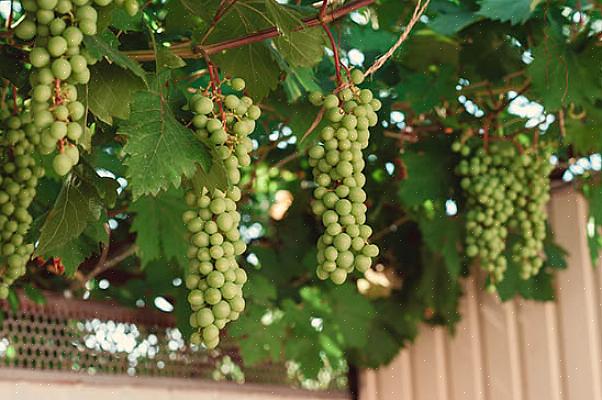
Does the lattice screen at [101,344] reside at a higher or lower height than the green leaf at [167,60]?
lower

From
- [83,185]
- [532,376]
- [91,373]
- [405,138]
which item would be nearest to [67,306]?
[91,373]

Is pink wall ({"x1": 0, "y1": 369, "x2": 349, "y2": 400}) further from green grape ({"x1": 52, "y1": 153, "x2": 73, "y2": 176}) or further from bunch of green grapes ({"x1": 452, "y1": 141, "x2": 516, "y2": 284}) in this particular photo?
green grape ({"x1": 52, "y1": 153, "x2": 73, "y2": 176})

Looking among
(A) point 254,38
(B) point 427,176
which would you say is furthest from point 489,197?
(A) point 254,38

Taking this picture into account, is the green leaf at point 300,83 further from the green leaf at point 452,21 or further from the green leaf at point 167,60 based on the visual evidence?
the green leaf at point 452,21

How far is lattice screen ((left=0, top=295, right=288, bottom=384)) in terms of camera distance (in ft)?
6.36

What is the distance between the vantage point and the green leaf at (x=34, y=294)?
196 cm

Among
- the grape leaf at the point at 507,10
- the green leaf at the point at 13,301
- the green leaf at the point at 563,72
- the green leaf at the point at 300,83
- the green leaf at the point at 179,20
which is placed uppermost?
the grape leaf at the point at 507,10

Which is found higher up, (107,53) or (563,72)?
(563,72)

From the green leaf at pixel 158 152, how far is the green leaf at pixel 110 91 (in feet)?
0.05

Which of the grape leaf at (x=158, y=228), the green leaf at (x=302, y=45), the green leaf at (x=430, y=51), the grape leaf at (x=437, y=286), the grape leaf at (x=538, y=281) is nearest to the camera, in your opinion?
the green leaf at (x=302, y=45)

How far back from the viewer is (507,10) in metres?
1.71

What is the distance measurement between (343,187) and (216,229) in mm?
143

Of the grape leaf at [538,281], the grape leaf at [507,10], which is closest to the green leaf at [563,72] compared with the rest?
the grape leaf at [507,10]

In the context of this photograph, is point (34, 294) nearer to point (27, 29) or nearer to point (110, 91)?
point (110, 91)
